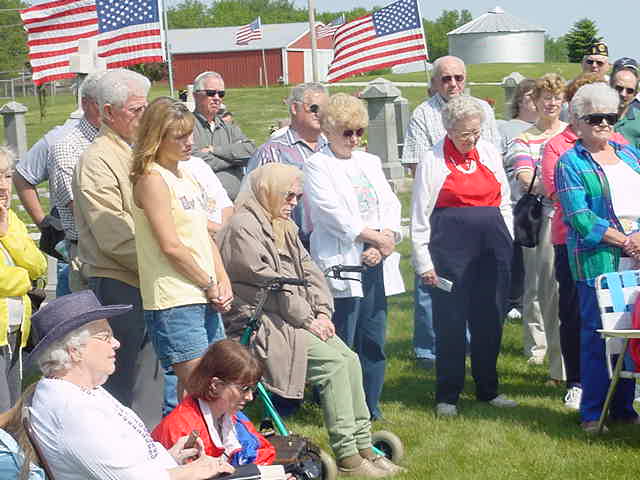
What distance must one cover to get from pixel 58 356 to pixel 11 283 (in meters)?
1.49

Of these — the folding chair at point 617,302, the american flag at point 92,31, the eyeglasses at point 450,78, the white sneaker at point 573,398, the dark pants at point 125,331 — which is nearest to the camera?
the dark pants at point 125,331

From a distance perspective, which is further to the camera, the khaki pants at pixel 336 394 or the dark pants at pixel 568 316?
the dark pants at pixel 568 316

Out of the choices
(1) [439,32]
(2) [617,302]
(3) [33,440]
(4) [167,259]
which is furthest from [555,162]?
(1) [439,32]

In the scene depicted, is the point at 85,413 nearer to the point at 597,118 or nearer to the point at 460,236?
the point at 460,236

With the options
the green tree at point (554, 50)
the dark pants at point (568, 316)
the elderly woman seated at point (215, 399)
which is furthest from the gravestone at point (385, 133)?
the green tree at point (554, 50)

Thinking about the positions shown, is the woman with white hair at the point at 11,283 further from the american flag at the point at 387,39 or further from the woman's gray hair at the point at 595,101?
the american flag at the point at 387,39

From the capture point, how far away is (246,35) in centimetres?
3734

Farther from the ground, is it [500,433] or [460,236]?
[460,236]

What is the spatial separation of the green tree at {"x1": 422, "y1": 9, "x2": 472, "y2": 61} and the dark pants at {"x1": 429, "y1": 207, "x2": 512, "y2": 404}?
3913 inches

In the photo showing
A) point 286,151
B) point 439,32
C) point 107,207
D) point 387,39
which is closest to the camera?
point 107,207

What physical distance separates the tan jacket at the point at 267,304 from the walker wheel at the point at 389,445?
67 centimetres

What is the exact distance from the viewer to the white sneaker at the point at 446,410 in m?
7.22

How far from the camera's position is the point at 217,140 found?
8.73 m

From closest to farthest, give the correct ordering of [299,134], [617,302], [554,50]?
1. [617,302]
2. [299,134]
3. [554,50]
